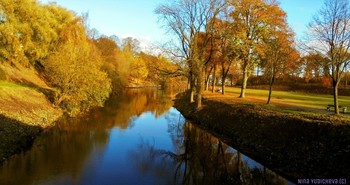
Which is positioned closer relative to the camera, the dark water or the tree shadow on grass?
the dark water

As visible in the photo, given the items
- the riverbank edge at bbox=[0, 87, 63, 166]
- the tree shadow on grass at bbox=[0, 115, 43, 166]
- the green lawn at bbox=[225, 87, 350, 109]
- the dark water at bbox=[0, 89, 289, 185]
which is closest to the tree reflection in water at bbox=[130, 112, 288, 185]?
the dark water at bbox=[0, 89, 289, 185]

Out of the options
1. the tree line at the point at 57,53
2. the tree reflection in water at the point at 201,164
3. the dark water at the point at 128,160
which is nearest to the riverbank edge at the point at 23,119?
the dark water at the point at 128,160

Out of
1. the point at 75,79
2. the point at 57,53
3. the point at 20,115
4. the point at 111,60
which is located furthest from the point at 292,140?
the point at 111,60

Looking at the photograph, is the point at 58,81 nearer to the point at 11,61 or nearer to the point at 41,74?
the point at 11,61

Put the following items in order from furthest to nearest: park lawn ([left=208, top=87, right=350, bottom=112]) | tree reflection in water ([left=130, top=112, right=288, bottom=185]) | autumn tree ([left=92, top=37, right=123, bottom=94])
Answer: autumn tree ([left=92, top=37, right=123, bottom=94]), park lawn ([left=208, top=87, right=350, bottom=112]), tree reflection in water ([left=130, top=112, right=288, bottom=185])

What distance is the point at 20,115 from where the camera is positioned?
896 inches

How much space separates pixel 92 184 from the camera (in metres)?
13.6

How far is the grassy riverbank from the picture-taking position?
18.0 m

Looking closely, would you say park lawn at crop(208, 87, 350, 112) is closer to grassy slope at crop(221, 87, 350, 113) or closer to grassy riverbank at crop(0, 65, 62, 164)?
grassy slope at crop(221, 87, 350, 113)

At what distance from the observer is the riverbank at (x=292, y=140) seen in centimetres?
1452

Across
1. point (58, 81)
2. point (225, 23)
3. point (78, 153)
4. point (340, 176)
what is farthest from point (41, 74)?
point (340, 176)

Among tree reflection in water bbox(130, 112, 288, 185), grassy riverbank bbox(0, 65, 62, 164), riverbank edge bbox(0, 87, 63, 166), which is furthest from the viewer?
grassy riverbank bbox(0, 65, 62, 164)

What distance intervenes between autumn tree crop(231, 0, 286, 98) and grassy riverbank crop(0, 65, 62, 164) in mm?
20793

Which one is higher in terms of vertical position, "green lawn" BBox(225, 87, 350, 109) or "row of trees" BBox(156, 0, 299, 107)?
"row of trees" BBox(156, 0, 299, 107)
